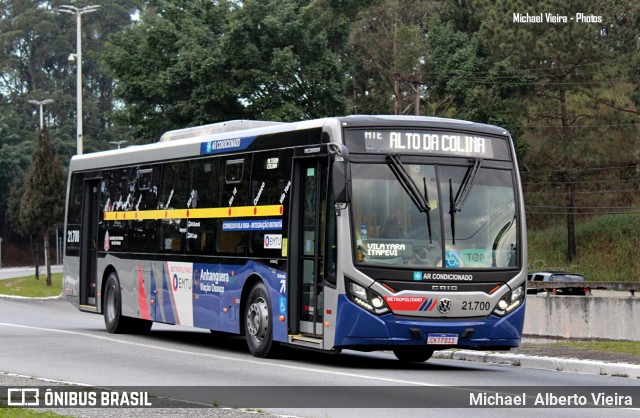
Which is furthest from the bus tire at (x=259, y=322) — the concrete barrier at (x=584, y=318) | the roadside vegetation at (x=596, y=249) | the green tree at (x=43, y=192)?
the green tree at (x=43, y=192)

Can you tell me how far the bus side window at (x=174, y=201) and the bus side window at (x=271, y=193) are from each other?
8.40 ft

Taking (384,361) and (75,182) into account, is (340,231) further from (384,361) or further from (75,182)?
(75,182)

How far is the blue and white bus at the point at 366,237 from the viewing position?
52.8 feet

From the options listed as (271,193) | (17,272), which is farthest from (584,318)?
(17,272)

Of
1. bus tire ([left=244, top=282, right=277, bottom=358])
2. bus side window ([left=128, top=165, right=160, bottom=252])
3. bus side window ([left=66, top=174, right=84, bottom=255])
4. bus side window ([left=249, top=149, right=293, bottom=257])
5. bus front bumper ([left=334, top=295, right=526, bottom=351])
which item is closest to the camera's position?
bus front bumper ([left=334, top=295, right=526, bottom=351])

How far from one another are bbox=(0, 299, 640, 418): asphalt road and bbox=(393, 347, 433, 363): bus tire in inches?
6.9

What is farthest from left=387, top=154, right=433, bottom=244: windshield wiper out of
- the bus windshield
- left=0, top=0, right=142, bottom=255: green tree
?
left=0, top=0, right=142, bottom=255: green tree

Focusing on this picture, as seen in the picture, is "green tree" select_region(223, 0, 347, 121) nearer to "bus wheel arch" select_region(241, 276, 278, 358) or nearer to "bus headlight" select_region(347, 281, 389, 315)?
"bus wheel arch" select_region(241, 276, 278, 358)

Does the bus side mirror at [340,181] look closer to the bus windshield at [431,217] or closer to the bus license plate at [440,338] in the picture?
the bus windshield at [431,217]

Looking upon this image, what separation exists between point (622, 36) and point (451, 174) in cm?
4376

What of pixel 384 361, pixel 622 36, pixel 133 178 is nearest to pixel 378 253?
pixel 384 361

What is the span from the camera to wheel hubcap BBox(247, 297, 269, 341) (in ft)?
59.2

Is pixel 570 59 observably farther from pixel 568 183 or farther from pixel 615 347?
pixel 615 347

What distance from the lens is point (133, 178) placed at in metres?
→ 23.3
